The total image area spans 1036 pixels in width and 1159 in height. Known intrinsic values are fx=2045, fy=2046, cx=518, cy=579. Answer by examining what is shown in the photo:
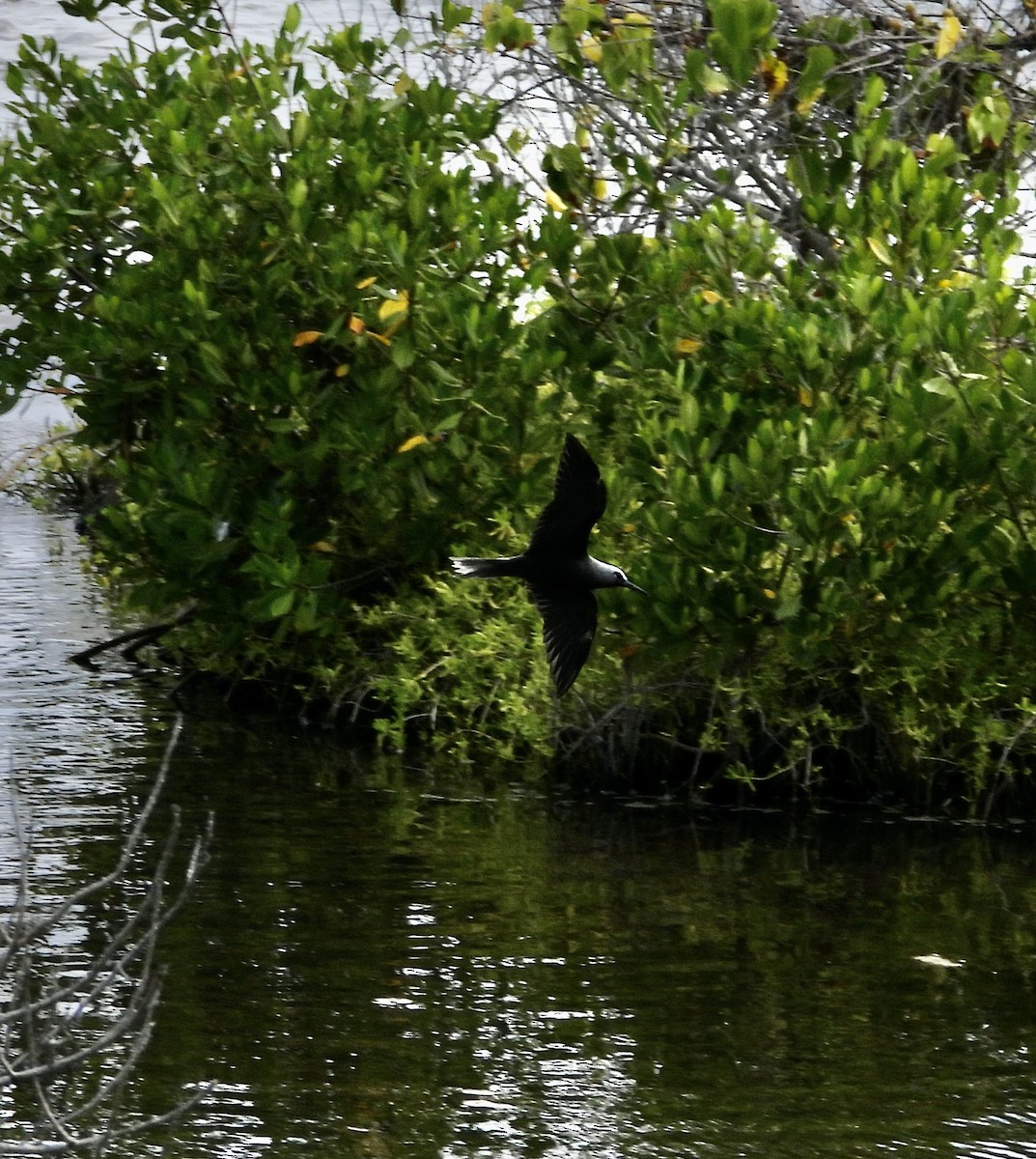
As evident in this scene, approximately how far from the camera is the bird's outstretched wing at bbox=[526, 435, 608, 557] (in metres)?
7.70

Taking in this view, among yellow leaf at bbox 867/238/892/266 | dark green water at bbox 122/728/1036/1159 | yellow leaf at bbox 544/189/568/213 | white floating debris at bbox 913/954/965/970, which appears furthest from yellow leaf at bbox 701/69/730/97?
white floating debris at bbox 913/954/965/970

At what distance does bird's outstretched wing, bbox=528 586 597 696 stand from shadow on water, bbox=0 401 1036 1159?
859 mm

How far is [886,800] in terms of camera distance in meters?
9.28

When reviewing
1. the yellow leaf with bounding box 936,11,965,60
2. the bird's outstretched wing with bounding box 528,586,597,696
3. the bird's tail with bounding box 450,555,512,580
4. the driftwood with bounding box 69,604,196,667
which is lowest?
the driftwood with bounding box 69,604,196,667

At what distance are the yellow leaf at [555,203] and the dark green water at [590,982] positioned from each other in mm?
2774

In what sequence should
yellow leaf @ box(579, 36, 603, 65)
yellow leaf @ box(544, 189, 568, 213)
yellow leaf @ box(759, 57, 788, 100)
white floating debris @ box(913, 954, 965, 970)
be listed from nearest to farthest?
white floating debris @ box(913, 954, 965, 970) → yellow leaf @ box(759, 57, 788, 100) → yellow leaf @ box(579, 36, 603, 65) → yellow leaf @ box(544, 189, 568, 213)

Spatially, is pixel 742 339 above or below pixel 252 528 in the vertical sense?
above

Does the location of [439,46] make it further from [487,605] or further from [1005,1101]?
[1005,1101]

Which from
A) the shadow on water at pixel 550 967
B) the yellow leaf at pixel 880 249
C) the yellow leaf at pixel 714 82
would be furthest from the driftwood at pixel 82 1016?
the yellow leaf at pixel 714 82

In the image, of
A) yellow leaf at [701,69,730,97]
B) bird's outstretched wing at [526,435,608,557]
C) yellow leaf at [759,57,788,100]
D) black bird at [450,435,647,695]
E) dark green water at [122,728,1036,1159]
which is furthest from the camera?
yellow leaf at [759,57,788,100]

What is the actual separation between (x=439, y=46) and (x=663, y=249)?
2.24 metres

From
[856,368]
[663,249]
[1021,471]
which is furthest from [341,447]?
[1021,471]

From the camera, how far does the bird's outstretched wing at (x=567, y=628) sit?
8070 mm

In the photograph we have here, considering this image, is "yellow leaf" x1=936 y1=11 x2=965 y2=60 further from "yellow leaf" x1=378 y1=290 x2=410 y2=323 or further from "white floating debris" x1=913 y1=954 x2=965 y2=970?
"white floating debris" x1=913 y1=954 x2=965 y2=970
